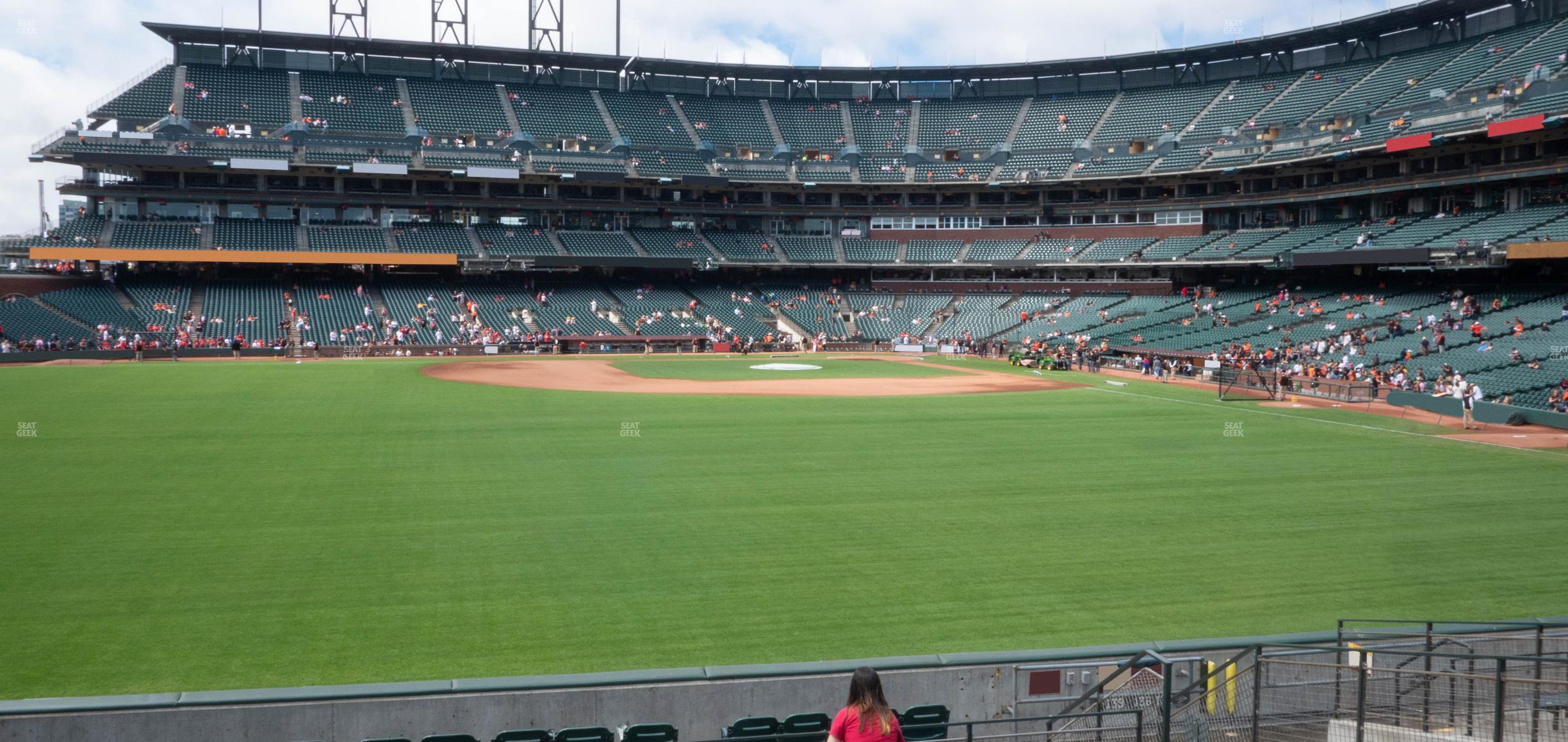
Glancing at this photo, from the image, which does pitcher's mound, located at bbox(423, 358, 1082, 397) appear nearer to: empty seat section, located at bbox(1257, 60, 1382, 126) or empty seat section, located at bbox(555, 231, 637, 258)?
empty seat section, located at bbox(555, 231, 637, 258)

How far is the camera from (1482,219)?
5016cm

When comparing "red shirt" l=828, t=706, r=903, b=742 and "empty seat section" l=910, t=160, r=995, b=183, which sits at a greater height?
"empty seat section" l=910, t=160, r=995, b=183

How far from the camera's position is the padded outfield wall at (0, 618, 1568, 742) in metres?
8.52

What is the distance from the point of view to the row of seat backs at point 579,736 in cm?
781

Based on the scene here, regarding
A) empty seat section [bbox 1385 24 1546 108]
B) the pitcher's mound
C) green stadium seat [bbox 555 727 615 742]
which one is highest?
empty seat section [bbox 1385 24 1546 108]

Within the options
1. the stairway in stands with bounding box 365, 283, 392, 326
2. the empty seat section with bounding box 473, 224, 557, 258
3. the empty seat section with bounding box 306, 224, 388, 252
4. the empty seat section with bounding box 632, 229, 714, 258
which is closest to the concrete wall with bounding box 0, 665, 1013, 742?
the stairway in stands with bounding box 365, 283, 392, 326

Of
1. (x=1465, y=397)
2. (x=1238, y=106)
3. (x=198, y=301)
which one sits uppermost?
(x=1238, y=106)

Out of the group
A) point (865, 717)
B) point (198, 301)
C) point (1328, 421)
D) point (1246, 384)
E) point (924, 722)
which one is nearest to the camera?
point (865, 717)

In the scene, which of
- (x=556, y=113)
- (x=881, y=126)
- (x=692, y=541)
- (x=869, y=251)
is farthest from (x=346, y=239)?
(x=692, y=541)

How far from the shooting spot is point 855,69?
88750mm

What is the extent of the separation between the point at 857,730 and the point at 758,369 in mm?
47956

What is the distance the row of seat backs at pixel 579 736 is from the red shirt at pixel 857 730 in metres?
2.70

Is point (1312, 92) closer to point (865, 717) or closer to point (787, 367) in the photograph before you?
point (787, 367)

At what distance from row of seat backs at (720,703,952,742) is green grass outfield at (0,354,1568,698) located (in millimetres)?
2928
